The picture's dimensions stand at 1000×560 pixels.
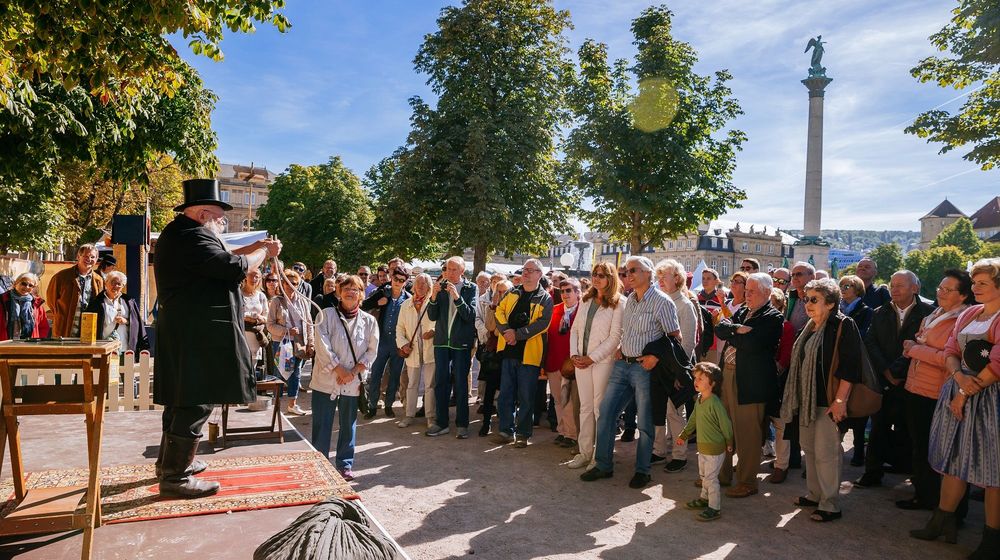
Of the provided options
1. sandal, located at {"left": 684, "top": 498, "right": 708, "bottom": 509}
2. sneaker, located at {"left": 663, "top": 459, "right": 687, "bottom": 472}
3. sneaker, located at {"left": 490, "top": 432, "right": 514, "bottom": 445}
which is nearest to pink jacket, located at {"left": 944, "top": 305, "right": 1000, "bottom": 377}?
sandal, located at {"left": 684, "top": 498, "right": 708, "bottom": 509}

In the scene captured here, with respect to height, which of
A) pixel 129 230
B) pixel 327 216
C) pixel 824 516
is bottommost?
pixel 824 516

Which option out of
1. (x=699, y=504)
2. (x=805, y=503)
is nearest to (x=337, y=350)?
(x=699, y=504)

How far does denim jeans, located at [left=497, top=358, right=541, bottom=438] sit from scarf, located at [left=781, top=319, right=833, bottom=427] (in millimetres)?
3091

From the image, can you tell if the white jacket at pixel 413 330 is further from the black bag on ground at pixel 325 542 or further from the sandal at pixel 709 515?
the black bag on ground at pixel 325 542

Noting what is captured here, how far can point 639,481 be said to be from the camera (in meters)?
6.50

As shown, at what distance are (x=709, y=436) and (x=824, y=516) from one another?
1.19m

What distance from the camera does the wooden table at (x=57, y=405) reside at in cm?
297

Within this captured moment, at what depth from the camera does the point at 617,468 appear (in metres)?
7.22

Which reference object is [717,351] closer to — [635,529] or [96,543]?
[635,529]

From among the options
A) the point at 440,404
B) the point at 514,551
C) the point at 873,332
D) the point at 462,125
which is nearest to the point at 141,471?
the point at 514,551

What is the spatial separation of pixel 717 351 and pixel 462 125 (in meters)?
16.7

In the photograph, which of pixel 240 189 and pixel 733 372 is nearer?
pixel 733 372

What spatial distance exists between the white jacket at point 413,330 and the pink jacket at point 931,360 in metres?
5.79

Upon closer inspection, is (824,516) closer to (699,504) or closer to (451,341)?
(699,504)
